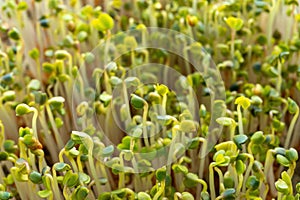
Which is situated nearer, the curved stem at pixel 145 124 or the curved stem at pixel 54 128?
the curved stem at pixel 145 124

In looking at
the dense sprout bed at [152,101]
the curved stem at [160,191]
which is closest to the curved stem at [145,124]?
the dense sprout bed at [152,101]

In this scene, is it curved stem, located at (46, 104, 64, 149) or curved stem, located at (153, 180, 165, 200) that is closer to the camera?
curved stem, located at (153, 180, 165, 200)

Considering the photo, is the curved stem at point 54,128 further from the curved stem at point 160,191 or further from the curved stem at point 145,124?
the curved stem at point 160,191

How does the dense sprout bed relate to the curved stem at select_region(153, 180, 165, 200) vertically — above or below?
above

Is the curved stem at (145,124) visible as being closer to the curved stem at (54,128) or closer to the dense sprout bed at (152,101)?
the dense sprout bed at (152,101)

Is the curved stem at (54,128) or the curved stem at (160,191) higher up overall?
the curved stem at (54,128)

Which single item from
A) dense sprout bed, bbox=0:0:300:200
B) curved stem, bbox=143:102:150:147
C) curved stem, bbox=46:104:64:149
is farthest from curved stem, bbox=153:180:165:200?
curved stem, bbox=46:104:64:149

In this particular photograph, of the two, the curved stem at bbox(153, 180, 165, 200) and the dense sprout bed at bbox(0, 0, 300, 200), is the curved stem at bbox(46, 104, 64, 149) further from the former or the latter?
the curved stem at bbox(153, 180, 165, 200)

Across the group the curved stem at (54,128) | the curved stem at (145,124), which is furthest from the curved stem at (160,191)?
the curved stem at (54,128)

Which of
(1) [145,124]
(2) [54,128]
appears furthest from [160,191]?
(2) [54,128]

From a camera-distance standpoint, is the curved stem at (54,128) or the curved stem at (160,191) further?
the curved stem at (54,128)

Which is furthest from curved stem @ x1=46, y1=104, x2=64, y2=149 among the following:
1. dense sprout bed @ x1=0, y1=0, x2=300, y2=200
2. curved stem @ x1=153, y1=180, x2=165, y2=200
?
curved stem @ x1=153, y1=180, x2=165, y2=200
